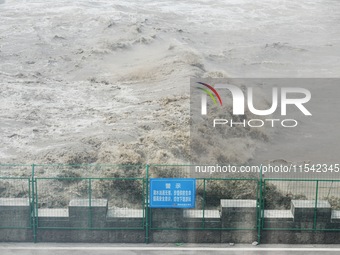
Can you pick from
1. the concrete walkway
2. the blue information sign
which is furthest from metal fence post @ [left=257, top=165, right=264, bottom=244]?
the blue information sign

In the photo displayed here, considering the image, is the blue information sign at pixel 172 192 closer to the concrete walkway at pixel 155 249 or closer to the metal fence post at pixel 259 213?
the concrete walkway at pixel 155 249

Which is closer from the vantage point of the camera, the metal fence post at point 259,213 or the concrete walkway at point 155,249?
the concrete walkway at point 155,249

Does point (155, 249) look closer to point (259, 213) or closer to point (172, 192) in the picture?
point (172, 192)

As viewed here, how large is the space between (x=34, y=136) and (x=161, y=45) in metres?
24.5

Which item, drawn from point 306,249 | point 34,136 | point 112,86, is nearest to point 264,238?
point 306,249

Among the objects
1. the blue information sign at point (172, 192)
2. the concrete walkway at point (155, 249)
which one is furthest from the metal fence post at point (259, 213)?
the blue information sign at point (172, 192)

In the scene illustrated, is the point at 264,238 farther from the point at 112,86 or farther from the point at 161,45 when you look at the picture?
the point at 161,45

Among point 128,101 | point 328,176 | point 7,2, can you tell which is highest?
point 7,2

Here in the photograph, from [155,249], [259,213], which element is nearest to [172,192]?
[155,249]

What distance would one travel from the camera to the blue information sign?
17531 mm

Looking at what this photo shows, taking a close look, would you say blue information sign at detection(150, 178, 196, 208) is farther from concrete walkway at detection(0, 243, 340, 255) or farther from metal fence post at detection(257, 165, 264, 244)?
metal fence post at detection(257, 165, 264, 244)

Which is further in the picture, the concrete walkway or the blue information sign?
the blue information sign

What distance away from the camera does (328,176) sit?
82.8 feet

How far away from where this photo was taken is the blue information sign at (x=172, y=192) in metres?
17.5
